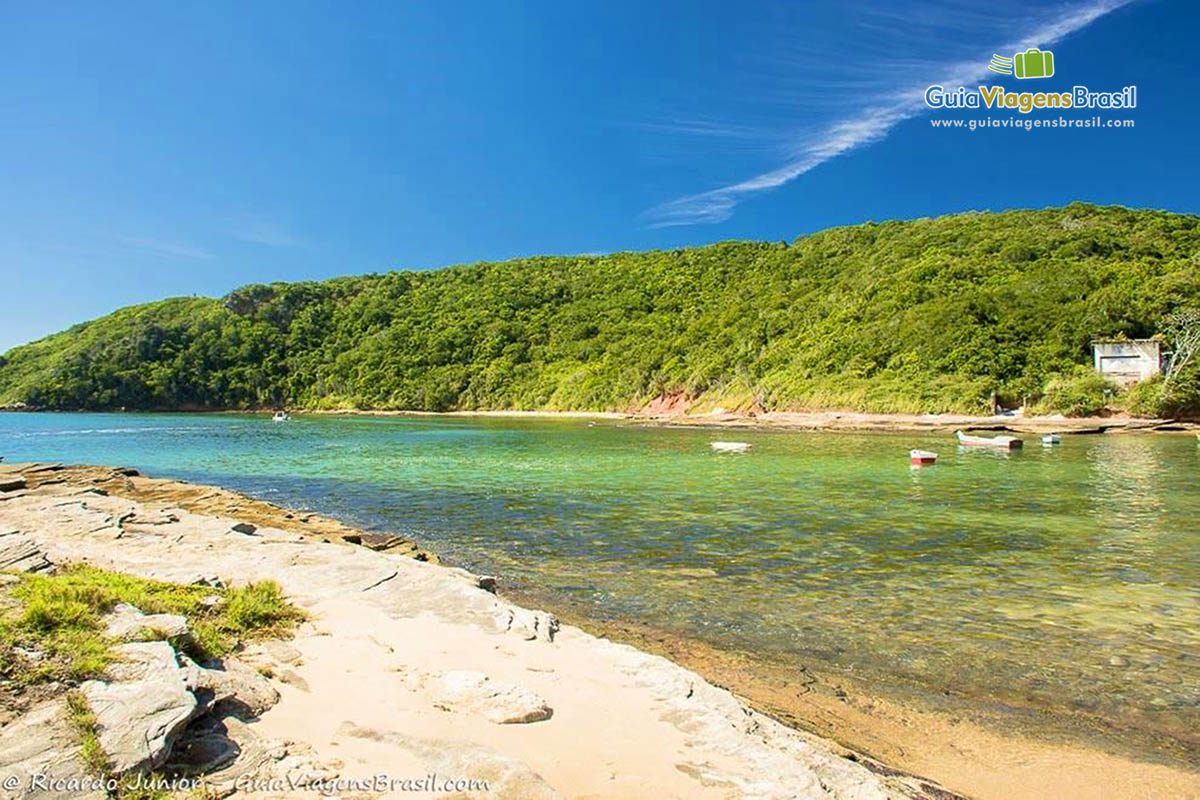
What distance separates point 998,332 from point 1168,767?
62046 millimetres

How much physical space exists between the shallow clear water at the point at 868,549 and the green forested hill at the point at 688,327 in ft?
106

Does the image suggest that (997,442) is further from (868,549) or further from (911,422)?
(868,549)

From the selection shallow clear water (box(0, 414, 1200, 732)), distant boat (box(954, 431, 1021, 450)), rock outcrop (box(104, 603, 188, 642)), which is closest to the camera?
rock outcrop (box(104, 603, 188, 642))

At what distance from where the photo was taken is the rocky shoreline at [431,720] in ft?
11.6

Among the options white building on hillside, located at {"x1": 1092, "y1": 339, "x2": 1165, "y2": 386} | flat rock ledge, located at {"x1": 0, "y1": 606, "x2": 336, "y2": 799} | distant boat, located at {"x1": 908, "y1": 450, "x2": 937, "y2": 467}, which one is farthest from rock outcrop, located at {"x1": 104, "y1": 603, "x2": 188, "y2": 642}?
white building on hillside, located at {"x1": 1092, "y1": 339, "x2": 1165, "y2": 386}

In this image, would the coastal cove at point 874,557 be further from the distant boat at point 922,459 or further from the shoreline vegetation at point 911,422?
the shoreline vegetation at point 911,422

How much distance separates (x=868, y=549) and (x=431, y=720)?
992 cm

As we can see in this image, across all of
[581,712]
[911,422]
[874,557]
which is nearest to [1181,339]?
[911,422]

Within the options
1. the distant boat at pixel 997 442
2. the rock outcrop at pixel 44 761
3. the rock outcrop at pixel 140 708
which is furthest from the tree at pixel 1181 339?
the rock outcrop at pixel 44 761

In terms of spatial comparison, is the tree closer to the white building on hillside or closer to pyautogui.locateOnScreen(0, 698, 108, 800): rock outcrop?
the white building on hillside

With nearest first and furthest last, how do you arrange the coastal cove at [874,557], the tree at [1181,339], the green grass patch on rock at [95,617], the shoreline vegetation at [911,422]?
the green grass patch on rock at [95,617] < the coastal cove at [874,557] < the shoreline vegetation at [911,422] < the tree at [1181,339]

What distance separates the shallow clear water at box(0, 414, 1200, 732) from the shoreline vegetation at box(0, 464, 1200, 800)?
0.91m

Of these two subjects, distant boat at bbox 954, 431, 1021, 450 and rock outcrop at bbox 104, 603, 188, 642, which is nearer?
rock outcrop at bbox 104, 603, 188, 642

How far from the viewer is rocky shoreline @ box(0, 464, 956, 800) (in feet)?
11.6
